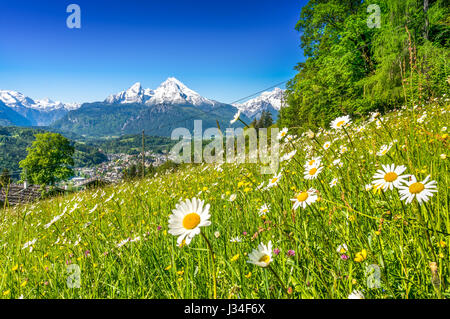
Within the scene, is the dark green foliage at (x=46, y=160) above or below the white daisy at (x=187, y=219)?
above

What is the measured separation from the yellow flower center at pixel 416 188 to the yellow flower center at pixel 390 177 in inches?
4.4

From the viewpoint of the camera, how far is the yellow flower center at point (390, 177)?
0.89m

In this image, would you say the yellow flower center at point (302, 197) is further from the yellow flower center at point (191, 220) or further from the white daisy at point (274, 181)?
the yellow flower center at point (191, 220)

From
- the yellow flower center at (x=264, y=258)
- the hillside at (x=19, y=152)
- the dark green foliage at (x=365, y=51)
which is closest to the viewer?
the yellow flower center at (x=264, y=258)

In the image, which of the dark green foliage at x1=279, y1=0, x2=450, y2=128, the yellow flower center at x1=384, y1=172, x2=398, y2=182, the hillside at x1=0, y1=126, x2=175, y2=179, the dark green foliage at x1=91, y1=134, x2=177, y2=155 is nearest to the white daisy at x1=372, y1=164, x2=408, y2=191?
the yellow flower center at x1=384, y1=172, x2=398, y2=182

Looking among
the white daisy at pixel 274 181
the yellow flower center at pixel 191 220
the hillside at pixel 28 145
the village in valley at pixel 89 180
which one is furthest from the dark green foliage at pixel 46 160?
the hillside at pixel 28 145

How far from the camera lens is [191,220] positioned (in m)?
0.70

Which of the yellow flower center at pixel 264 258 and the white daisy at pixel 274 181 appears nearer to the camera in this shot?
the yellow flower center at pixel 264 258

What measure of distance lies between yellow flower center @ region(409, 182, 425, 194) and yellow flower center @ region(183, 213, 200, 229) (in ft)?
2.45

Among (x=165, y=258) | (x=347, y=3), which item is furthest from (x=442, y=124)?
(x=347, y=3)

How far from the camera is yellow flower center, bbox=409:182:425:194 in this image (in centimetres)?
76

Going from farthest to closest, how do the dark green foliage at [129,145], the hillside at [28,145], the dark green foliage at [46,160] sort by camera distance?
the dark green foliage at [129,145]
the hillside at [28,145]
the dark green foliage at [46,160]

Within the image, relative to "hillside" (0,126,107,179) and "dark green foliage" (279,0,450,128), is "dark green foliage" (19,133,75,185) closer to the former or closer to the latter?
"dark green foliage" (279,0,450,128)

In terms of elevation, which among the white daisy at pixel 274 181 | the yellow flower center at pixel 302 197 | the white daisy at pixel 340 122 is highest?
the white daisy at pixel 340 122
